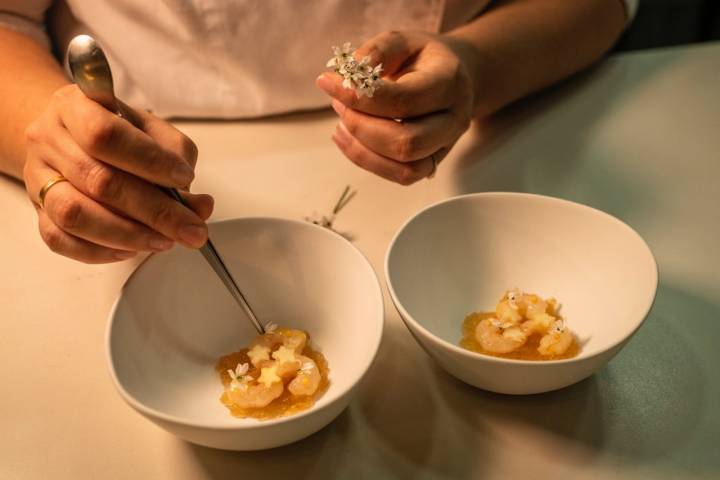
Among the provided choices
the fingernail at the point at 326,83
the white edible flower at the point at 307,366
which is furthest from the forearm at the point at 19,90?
the white edible flower at the point at 307,366

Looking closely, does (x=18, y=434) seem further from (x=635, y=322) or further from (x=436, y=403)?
(x=635, y=322)

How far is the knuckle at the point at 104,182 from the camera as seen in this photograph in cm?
69

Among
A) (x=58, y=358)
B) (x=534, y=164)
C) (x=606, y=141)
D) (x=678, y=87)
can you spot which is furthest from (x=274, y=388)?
(x=678, y=87)

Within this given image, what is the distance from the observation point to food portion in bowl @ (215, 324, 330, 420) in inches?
28.2

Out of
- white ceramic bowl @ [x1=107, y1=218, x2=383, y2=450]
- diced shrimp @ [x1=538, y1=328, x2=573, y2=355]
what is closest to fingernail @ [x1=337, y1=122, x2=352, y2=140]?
white ceramic bowl @ [x1=107, y1=218, x2=383, y2=450]

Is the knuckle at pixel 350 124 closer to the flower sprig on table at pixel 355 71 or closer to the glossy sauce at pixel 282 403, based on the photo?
the flower sprig on table at pixel 355 71

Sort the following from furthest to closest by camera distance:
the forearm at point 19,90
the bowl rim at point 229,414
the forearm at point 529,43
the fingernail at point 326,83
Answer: the forearm at point 529,43
the forearm at point 19,90
the fingernail at point 326,83
the bowl rim at point 229,414

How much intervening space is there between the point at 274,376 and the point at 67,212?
277 millimetres

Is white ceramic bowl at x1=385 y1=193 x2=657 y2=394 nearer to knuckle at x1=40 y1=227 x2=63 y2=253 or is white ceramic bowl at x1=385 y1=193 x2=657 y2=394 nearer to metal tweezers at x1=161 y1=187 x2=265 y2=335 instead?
metal tweezers at x1=161 y1=187 x2=265 y2=335

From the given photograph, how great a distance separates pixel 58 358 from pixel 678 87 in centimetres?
110

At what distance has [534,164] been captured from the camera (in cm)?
107

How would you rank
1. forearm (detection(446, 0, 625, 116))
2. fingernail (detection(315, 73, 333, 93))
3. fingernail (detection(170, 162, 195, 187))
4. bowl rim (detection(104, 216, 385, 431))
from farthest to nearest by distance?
1. forearm (detection(446, 0, 625, 116))
2. fingernail (detection(315, 73, 333, 93))
3. fingernail (detection(170, 162, 195, 187))
4. bowl rim (detection(104, 216, 385, 431))

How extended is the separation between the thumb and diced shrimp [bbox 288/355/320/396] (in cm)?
38

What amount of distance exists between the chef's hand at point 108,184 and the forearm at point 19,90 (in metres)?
0.20
